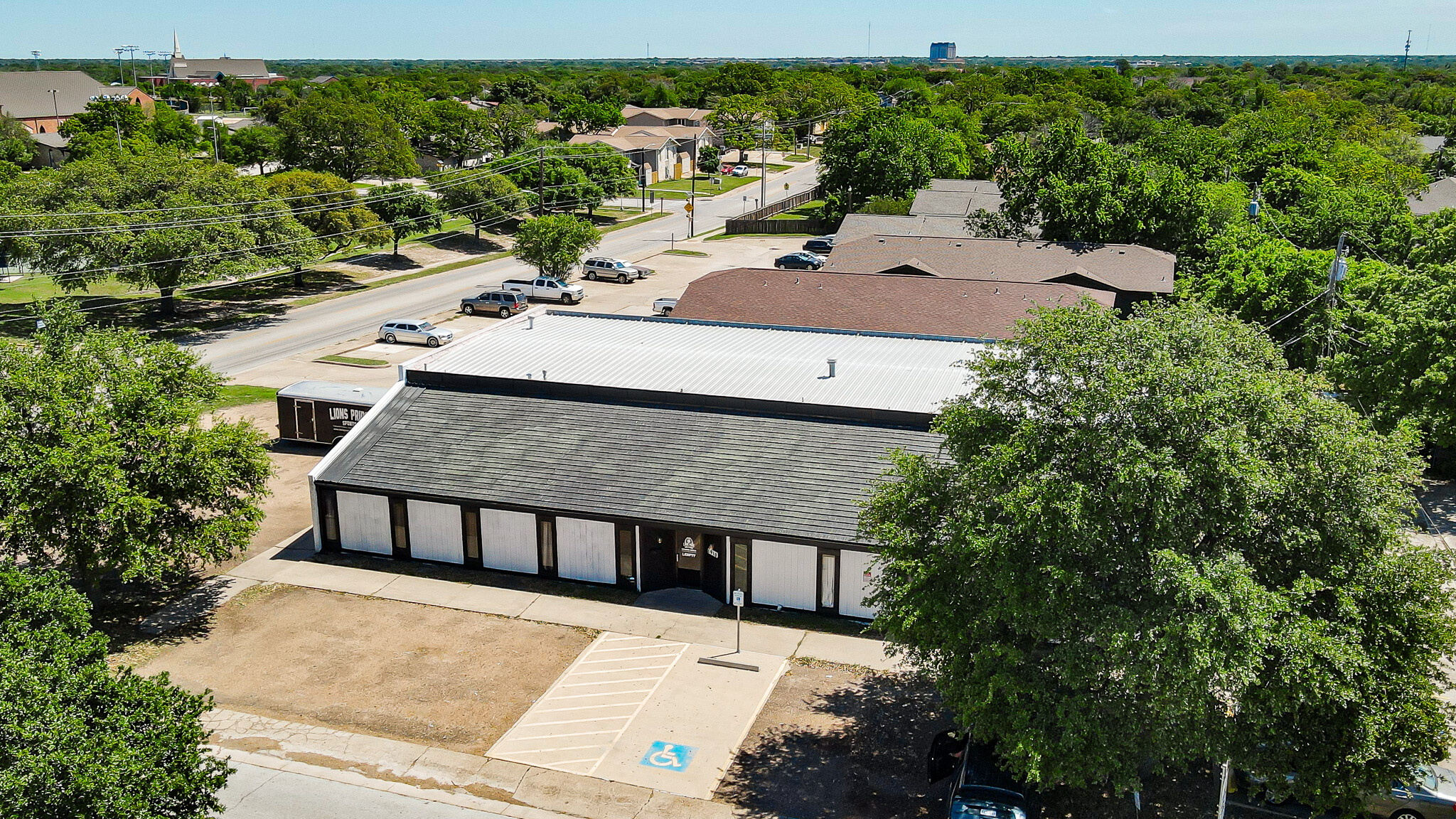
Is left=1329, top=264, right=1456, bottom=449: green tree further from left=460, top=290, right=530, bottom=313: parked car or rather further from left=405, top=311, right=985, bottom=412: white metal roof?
left=460, top=290, right=530, bottom=313: parked car

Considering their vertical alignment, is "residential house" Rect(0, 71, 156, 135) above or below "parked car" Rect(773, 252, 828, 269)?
above

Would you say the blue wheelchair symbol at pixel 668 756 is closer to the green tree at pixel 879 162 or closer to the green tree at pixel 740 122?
the green tree at pixel 879 162

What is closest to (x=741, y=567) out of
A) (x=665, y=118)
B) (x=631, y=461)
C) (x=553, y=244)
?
(x=631, y=461)

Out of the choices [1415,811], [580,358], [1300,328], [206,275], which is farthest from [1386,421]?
[206,275]

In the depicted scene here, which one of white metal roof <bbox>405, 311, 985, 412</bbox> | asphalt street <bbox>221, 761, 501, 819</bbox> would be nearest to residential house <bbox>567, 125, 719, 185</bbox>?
white metal roof <bbox>405, 311, 985, 412</bbox>

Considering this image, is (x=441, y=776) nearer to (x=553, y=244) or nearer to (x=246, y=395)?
(x=246, y=395)

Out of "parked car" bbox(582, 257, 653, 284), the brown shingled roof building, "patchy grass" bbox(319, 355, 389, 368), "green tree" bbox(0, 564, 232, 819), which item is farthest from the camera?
"parked car" bbox(582, 257, 653, 284)

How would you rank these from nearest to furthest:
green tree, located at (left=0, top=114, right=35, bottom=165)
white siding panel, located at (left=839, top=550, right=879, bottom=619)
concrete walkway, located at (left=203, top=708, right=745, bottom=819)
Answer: concrete walkway, located at (left=203, top=708, right=745, bottom=819), white siding panel, located at (left=839, top=550, right=879, bottom=619), green tree, located at (left=0, top=114, right=35, bottom=165)
